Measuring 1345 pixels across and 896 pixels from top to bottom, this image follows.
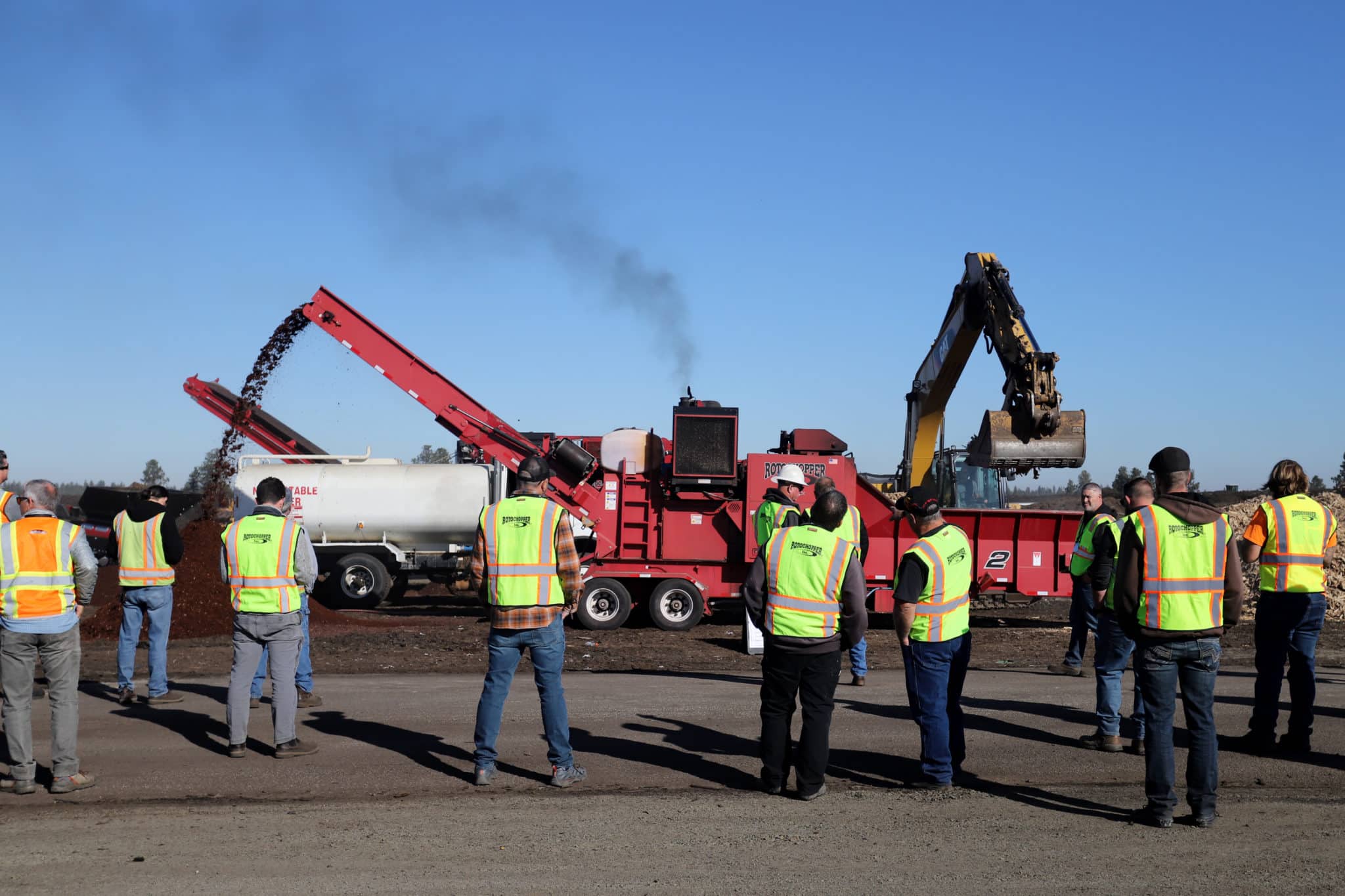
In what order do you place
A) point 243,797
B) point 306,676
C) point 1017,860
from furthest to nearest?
point 306,676 → point 243,797 → point 1017,860

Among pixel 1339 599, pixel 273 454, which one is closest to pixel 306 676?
pixel 273 454

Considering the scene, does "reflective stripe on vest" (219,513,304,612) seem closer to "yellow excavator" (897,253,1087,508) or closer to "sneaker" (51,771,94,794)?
"sneaker" (51,771,94,794)

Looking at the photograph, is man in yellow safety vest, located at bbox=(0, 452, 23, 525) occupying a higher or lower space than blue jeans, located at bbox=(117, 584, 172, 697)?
higher

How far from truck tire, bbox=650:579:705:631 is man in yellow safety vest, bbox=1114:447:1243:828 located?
1034 centimetres

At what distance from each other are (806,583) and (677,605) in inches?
393

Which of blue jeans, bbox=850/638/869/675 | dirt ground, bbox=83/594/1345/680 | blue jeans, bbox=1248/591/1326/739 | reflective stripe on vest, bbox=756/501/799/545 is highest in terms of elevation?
reflective stripe on vest, bbox=756/501/799/545

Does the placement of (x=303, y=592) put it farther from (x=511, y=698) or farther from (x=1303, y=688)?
(x=1303, y=688)

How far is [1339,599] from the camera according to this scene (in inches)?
695

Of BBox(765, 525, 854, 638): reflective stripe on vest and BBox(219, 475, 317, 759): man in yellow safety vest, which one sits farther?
BBox(219, 475, 317, 759): man in yellow safety vest

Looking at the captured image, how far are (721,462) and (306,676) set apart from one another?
7802mm

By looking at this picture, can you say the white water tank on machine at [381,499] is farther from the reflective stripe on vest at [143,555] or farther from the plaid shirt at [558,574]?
the plaid shirt at [558,574]

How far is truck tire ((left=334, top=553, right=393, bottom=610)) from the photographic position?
1867cm

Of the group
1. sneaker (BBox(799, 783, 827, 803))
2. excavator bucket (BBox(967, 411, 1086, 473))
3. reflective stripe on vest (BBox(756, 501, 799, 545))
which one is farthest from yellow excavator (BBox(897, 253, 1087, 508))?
sneaker (BBox(799, 783, 827, 803))

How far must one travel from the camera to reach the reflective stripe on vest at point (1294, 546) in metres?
7.67
